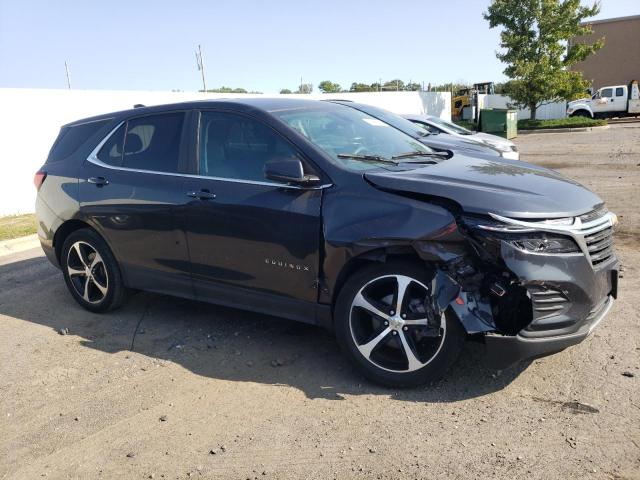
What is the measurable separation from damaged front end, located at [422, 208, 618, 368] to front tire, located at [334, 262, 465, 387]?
164 mm

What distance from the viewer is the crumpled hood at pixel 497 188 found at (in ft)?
10.8

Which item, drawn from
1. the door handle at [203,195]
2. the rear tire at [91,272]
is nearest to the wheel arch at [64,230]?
the rear tire at [91,272]

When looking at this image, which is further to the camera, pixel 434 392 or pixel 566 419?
pixel 434 392

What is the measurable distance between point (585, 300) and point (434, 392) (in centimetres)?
107

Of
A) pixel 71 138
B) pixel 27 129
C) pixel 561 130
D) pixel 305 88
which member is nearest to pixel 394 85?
pixel 305 88

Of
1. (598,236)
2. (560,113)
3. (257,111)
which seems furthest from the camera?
(560,113)

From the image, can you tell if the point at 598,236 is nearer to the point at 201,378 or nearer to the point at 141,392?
the point at 201,378

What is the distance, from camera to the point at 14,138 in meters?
11.2

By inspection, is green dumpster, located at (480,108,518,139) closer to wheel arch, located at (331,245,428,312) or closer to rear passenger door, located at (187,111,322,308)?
rear passenger door, located at (187,111,322,308)

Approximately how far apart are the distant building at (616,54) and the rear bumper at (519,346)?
A: 45059 millimetres

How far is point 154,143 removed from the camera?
4.81 metres

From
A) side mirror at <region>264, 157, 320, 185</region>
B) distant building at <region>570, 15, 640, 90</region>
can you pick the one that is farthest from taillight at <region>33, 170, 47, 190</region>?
distant building at <region>570, 15, 640, 90</region>

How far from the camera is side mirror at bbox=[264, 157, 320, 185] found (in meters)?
3.74

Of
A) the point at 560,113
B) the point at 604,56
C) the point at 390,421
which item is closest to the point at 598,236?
the point at 390,421
